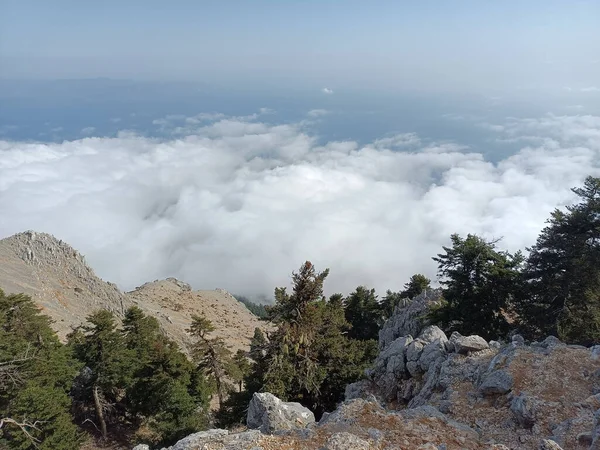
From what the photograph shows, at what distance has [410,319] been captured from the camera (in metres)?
34.4

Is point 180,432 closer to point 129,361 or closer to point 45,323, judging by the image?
point 129,361

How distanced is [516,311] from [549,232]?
586 cm

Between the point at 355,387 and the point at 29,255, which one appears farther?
the point at 29,255

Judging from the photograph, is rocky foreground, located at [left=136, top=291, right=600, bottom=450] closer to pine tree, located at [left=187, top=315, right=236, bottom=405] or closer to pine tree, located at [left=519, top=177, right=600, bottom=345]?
pine tree, located at [left=519, top=177, right=600, bottom=345]

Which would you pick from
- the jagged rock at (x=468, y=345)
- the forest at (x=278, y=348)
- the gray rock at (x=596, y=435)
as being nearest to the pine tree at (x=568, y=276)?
the forest at (x=278, y=348)

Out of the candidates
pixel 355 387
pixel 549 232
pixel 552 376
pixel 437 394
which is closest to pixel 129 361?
pixel 355 387

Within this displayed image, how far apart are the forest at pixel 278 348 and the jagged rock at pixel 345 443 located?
9.41 metres

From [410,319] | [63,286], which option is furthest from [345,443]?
[63,286]

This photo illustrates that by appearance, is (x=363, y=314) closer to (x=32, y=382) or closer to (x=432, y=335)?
(x=432, y=335)

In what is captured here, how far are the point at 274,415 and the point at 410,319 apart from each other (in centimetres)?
2319

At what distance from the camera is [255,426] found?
572 inches

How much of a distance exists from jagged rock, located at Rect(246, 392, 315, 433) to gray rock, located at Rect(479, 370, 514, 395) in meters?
7.07

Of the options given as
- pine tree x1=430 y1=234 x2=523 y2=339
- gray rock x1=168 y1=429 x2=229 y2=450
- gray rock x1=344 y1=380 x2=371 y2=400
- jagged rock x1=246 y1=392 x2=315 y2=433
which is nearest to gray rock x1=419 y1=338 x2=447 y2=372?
gray rock x1=344 y1=380 x2=371 y2=400

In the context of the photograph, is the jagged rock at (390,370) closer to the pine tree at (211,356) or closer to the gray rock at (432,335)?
the gray rock at (432,335)
